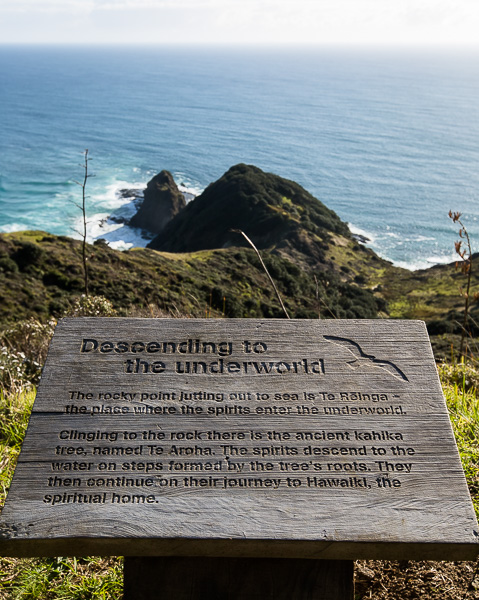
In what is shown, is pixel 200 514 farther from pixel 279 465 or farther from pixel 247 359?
pixel 247 359

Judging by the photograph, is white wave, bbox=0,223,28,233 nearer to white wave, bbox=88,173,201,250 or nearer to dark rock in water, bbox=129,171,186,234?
white wave, bbox=88,173,201,250

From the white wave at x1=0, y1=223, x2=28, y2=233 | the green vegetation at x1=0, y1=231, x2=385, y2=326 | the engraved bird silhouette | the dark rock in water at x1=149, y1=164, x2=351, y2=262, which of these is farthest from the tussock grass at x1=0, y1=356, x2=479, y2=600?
Result: the white wave at x1=0, y1=223, x2=28, y2=233

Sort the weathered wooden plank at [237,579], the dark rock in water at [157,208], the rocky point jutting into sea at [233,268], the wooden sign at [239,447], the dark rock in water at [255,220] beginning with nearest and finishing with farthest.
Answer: the wooden sign at [239,447] → the weathered wooden plank at [237,579] → the rocky point jutting into sea at [233,268] → the dark rock in water at [255,220] → the dark rock in water at [157,208]

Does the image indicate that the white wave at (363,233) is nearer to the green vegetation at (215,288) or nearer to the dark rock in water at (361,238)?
the dark rock in water at (361,238)

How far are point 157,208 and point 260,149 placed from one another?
37.6m

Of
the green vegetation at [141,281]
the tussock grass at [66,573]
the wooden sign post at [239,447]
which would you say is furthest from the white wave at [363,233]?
the wooden sign post at [239,447]

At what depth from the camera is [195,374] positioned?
2.55m

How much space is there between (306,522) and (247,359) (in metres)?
0.86

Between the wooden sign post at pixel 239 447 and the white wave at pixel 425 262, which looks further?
the white wave at pixel 425 262

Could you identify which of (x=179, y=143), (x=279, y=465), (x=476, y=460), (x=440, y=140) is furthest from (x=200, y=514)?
(x=440, y=140)

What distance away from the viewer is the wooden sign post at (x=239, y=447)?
2053 mm

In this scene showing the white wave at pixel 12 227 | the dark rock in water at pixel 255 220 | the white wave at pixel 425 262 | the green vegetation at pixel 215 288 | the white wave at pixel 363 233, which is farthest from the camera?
the white wave at pixel 363 233

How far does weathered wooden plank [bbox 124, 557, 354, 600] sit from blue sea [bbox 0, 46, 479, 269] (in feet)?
81.2

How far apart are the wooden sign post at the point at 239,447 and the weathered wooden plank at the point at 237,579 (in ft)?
0.72
